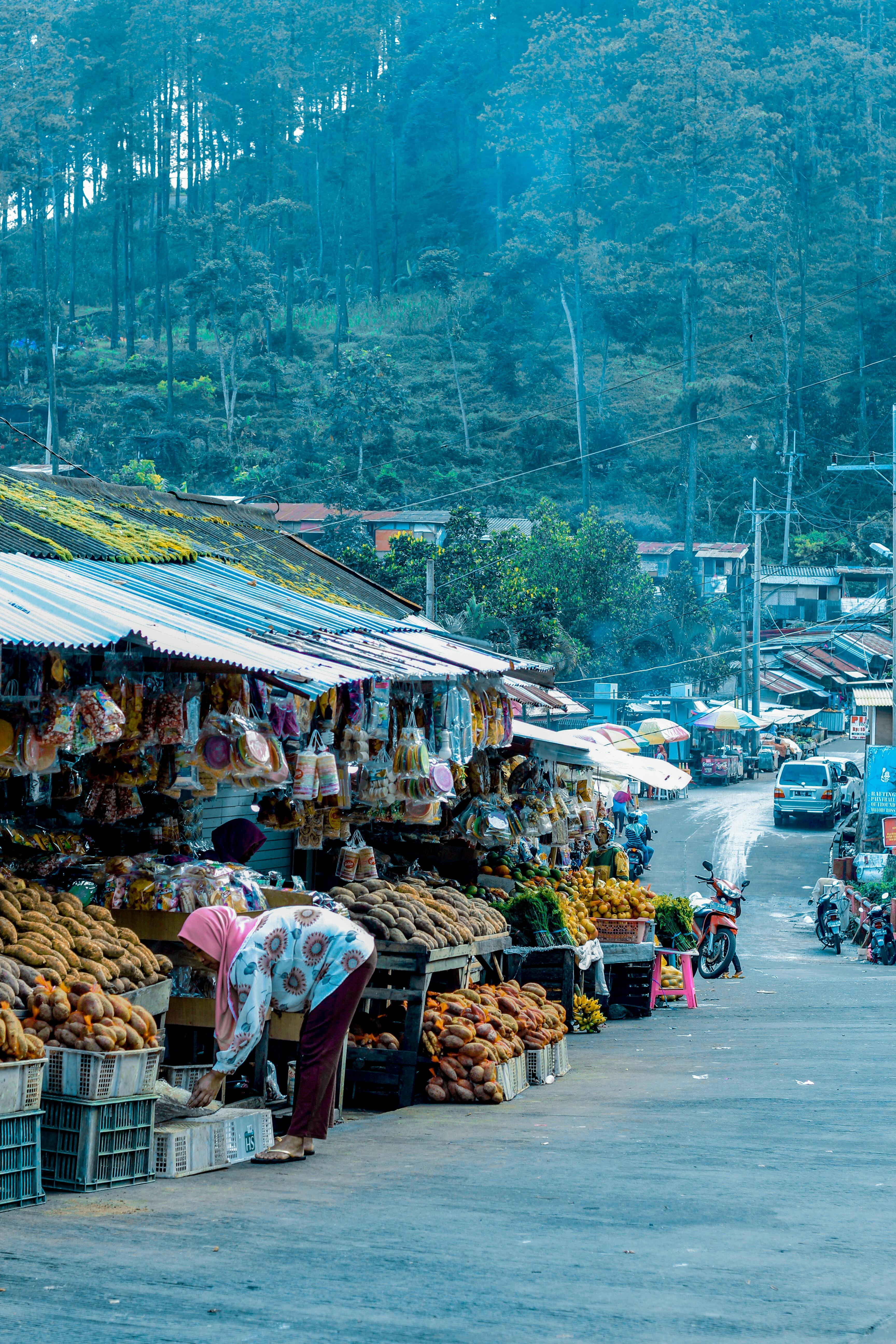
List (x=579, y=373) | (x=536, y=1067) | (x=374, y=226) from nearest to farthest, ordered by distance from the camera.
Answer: (x=536, y=1067) → (x=579, y=373) → (x=374, y=226)

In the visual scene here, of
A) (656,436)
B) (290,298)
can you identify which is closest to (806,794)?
(656,436)

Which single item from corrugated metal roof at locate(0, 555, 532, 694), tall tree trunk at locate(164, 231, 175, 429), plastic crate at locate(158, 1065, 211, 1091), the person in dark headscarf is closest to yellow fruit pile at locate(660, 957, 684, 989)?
corrugated metal roof at locate(0, 555, 532, 694)

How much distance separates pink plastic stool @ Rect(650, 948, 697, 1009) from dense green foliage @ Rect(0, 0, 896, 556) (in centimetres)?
4533

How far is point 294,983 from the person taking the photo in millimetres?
6031

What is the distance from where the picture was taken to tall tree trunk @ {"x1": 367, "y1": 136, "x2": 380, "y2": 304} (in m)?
82.8

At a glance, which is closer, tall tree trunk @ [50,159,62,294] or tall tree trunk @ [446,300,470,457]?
tall tree trunk @ [446,300,470,457]

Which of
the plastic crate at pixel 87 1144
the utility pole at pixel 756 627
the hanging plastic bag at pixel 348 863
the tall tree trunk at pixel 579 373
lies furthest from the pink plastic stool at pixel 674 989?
the tall tree trunk at pixel 579 373

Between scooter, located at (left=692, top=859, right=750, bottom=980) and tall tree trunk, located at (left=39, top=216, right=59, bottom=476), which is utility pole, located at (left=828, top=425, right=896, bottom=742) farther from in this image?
tall tree trunk, located at (left=39, top=216, right=59, bottom=476)

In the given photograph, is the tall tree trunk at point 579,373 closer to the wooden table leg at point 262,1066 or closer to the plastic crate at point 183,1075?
the wooden table leg at point 262,1066

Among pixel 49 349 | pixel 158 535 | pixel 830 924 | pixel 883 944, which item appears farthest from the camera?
pixel 49 349

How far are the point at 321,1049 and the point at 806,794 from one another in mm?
28971

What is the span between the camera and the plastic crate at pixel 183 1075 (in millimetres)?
6543

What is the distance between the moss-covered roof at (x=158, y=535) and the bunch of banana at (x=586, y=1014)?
3639 millimetres

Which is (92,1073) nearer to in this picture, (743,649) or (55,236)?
(743,649)
